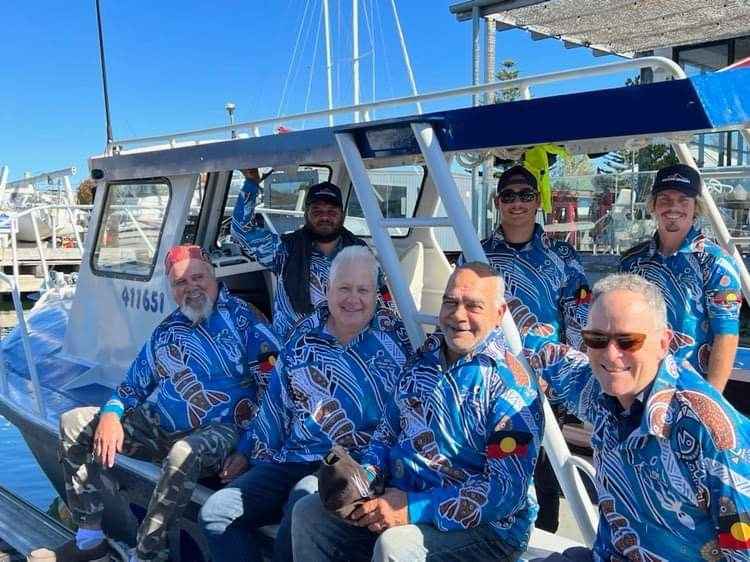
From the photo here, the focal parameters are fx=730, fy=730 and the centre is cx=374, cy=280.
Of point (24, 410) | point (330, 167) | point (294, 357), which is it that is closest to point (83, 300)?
point (24, 410)

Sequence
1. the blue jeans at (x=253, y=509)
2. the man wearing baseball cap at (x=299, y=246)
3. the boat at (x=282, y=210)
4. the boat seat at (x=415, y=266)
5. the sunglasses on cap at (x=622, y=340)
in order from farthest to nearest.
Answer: the boat seat at (x=415, y=266) → the man wearing baseball cap at (x=299, y=246) → the blue jeans at (x=253, y=509) → the boat at (x=282, y=210) → the sunglasses on cap at (x=622, y=340)

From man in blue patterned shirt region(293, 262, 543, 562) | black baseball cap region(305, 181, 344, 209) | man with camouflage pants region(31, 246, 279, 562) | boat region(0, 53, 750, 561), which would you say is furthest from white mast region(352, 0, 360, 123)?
man in blue patterned shirt region(293, 262, 543, 562)

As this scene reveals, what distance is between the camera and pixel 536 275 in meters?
2.79

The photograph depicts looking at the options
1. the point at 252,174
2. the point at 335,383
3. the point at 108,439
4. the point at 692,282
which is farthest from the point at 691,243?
the point at 108,439

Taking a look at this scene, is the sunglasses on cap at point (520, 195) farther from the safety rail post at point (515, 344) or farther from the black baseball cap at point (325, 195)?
the black baseball cap at point (325, 195)

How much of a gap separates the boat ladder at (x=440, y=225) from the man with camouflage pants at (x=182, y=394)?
29.1 inches

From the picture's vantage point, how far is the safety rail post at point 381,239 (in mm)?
2566

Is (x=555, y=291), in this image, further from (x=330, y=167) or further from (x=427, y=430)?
(x=330, y=167)

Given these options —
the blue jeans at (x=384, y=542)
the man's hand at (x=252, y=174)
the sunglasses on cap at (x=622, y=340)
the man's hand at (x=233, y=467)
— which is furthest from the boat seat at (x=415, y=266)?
the sunglasses on cap at (x=622, y=340)

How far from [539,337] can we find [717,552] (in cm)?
96

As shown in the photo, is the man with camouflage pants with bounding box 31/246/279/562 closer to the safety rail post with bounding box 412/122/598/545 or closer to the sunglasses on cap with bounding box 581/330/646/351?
the safety rail post with bounding box 412/122/598/545

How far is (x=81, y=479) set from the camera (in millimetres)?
3021

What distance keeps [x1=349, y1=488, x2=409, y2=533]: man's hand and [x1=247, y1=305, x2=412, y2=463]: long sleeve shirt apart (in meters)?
0.41

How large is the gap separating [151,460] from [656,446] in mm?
2263
